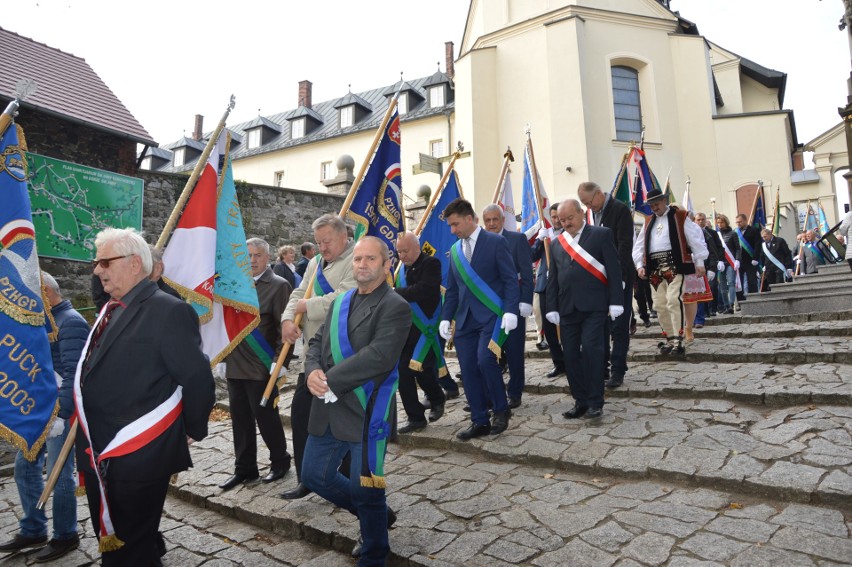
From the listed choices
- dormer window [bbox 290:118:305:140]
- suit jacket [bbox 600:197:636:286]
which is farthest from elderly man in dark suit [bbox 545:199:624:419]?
dormer window [bbox 290:118:305:140]

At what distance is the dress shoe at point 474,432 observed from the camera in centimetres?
525

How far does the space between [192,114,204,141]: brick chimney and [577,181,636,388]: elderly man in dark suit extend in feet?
171

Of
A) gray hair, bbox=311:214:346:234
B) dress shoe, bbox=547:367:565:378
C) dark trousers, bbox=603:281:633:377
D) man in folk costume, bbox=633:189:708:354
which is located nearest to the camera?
gray hair, bbox=311:214:346:234

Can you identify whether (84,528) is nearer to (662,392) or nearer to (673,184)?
(662,392)

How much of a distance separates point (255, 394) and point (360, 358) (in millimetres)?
2216

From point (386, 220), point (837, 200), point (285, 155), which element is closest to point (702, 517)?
point (386, 220)

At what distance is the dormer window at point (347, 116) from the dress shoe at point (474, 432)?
33992 mm

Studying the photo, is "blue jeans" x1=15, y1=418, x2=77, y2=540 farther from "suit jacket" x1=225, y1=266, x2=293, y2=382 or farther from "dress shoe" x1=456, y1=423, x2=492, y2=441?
"dress shoe" x1=456, y1=423, x2=492, y2=441

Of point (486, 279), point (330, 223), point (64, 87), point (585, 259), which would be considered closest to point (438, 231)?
point (486, 279)

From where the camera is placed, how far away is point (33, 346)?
11.9 ft

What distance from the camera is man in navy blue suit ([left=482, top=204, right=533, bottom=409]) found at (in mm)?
5660

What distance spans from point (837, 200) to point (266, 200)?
90.8 ft

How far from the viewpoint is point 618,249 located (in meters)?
6.63

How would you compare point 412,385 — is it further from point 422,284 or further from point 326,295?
point 326,295
